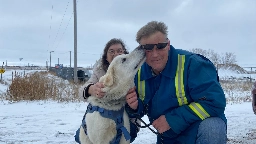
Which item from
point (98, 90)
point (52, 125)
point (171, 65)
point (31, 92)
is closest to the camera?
point (171, 65)

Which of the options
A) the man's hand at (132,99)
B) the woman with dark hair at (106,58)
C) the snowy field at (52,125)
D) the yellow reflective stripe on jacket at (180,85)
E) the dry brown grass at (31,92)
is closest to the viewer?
the yellow reflective stripe on jacket at (180,85)

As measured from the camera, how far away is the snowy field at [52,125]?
5.25 metres

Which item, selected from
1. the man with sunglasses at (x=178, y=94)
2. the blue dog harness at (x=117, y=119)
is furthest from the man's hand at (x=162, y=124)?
the blue dog harness at (x=117, y=119)

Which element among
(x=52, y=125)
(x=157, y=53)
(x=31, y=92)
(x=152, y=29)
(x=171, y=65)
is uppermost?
(x=152, y=29)

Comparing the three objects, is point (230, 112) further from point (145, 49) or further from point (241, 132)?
point (145, 49)

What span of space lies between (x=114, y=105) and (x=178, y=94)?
0.72 meters

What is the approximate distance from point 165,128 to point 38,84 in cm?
882

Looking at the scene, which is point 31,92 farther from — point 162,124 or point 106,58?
point 162,124

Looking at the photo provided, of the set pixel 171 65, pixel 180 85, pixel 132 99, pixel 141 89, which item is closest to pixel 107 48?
pixel 141 89

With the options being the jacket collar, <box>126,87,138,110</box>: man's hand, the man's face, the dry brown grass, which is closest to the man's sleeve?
the jacket collar

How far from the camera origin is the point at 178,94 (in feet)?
10.2

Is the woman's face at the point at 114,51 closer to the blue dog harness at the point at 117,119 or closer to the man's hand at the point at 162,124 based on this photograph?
the blue dog harness at the point at 117,119

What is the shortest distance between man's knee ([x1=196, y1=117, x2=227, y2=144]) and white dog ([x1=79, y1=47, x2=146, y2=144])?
79cm

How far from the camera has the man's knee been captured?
288 centimetres
